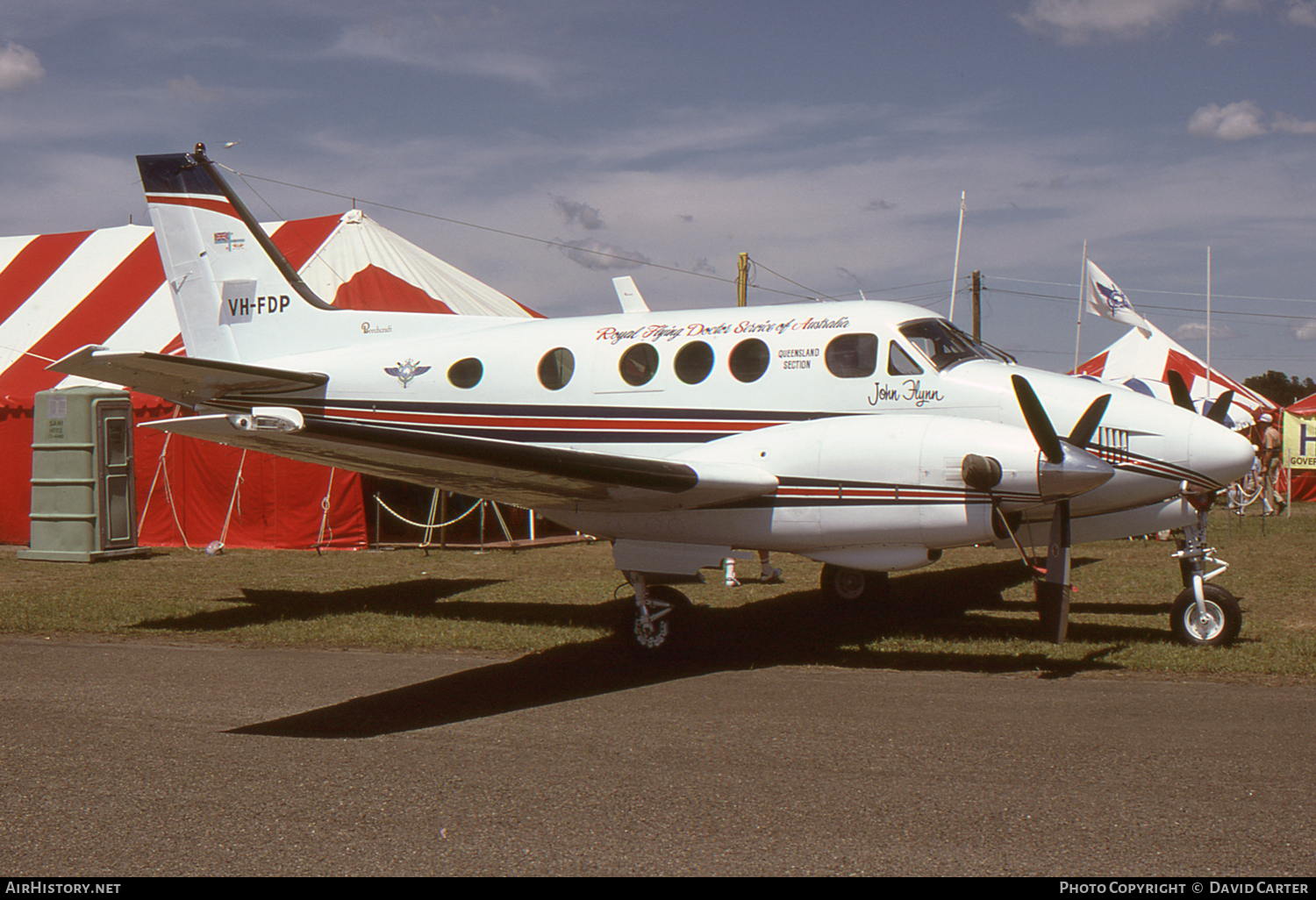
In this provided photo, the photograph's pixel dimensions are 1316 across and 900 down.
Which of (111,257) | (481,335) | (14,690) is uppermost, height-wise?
(111,257)

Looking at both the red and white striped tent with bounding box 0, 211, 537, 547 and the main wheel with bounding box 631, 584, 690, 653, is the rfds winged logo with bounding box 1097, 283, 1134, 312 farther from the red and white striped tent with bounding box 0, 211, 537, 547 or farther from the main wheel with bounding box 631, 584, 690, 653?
the main wheel with bounding box 631, 584, 690, 653

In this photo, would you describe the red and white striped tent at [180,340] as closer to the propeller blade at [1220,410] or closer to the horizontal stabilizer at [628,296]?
the horizontal stabilizer at [628,296]

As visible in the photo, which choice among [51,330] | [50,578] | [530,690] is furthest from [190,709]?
[51,330]

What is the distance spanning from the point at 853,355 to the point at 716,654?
2897 millimetres

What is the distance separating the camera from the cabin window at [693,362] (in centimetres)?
967

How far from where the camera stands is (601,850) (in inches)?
181

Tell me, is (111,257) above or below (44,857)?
above

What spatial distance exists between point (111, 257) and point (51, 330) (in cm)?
196

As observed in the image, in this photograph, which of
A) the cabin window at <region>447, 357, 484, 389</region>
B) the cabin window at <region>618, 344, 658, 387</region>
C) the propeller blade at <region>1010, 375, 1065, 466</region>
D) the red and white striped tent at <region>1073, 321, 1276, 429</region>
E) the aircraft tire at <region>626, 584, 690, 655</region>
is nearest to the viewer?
the propeller blade at <region>1010, 375, 1065, 466</region>

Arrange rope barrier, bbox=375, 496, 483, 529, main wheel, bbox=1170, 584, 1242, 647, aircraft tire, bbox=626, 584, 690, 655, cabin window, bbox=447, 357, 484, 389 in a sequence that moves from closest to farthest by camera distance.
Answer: main wheel, bbox=1170, 584, 1242, 647, aircraft tire, bbox=626, 584, 690, 655, cabin window, bbox=447, 357, 484, 389, rope barrier, bbox=375, 496, 483, 529

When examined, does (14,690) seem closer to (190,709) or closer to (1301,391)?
(190,709)

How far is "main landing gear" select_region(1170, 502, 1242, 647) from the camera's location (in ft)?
29.0

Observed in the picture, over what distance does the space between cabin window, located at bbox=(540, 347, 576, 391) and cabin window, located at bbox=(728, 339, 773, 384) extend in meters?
1.68
